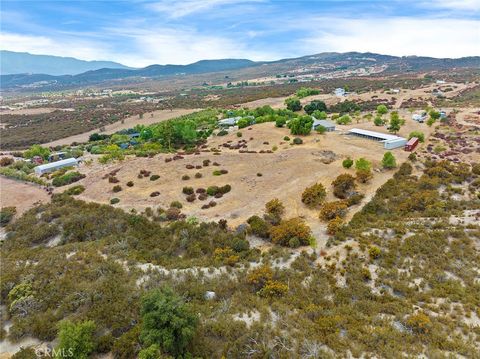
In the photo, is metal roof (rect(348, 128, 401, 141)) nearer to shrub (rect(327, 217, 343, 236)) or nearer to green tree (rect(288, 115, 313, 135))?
green tree (rect(288, 115, 313, 135))

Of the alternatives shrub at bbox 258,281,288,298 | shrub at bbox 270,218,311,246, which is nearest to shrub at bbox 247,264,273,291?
shrub at bbox 258,281,288,298

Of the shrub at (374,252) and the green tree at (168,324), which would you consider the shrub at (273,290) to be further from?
the shrub at (374,252)

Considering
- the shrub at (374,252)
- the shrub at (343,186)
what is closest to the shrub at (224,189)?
the shrub at (343,186)

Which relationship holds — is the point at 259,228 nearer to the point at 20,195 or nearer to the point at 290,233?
the point at 290,233

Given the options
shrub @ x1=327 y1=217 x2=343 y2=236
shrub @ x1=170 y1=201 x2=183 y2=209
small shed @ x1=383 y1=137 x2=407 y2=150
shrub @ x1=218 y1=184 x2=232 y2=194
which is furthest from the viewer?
small shed @ x1=383 y1=137 x2=407 y2=150

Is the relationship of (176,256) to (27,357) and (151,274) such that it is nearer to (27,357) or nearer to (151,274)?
(151,274)

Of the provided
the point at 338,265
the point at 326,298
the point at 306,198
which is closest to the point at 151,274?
the point at 326,298

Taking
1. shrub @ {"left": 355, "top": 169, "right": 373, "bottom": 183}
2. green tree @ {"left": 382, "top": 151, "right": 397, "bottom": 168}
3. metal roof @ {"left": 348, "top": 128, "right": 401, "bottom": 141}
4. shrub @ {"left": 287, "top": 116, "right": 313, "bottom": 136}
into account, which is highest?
shrub @ {"left": 287, "top": 116, "right": 313, "bottom": 136}
